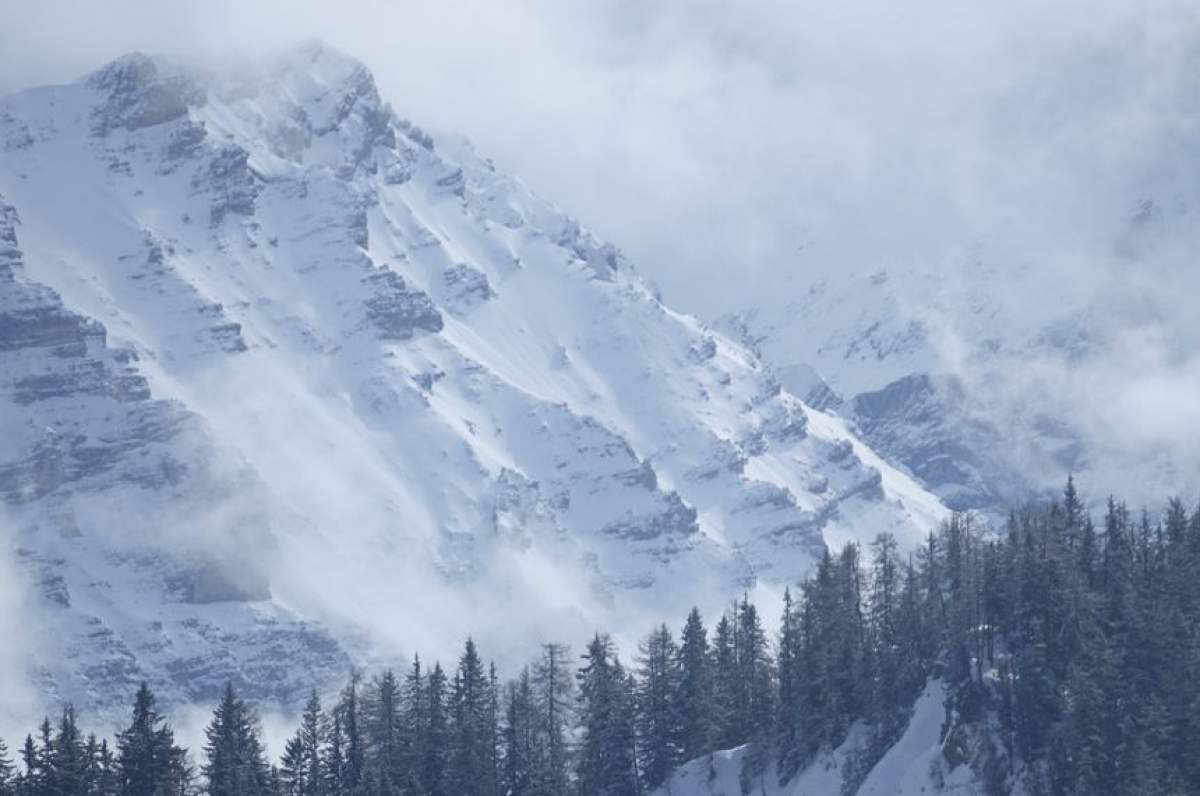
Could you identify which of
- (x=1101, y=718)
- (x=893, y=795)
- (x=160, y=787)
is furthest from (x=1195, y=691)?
(x=160, y=787)

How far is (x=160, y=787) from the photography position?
653 feet

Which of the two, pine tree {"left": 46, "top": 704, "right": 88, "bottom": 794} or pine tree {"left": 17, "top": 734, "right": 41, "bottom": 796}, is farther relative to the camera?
pine tree {"left": 46, "top": 704, "right": 88, "bottom": 794}

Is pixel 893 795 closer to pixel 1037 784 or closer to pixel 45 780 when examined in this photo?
pixel 1037 784

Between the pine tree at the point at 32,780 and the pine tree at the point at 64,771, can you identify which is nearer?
the pine tree at the point at 32,780

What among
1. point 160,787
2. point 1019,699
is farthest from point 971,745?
point 160,787

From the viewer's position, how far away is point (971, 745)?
19712 centimetres

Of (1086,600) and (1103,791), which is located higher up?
(1086,600)

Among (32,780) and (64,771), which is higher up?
(64,771)

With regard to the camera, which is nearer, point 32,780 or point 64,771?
point 64,771

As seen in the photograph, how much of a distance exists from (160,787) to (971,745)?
5310 cm

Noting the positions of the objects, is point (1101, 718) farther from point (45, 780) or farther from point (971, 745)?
point (45, 780)

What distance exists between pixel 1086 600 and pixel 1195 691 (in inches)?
446

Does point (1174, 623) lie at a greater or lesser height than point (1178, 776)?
greater

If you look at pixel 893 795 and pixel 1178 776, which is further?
pixel 893 795
